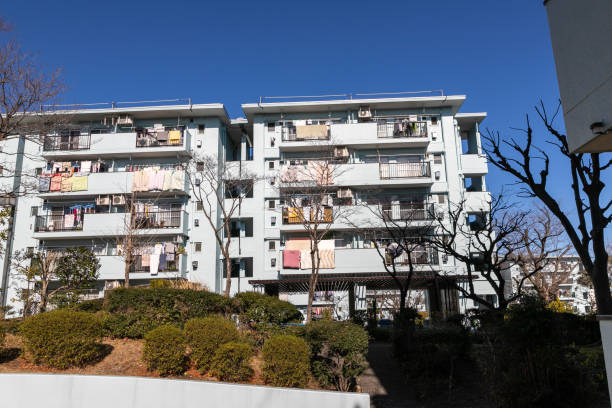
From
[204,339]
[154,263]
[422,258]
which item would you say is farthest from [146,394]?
[422,258]

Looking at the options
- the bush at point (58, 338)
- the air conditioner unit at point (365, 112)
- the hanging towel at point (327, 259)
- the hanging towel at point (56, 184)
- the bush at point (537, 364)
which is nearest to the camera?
the bush at point (537, 364)

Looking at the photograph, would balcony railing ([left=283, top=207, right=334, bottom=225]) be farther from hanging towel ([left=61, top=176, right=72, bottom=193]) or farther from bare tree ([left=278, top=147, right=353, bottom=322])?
hanging towel ([left=61, top=176, right=72, bottom=193])

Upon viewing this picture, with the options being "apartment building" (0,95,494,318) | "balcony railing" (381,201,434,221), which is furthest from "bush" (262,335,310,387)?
"balcony railing" (381,201,434,221)

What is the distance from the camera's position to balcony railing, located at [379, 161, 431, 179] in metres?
27.6

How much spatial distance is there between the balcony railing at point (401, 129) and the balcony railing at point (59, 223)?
18732 millimetres

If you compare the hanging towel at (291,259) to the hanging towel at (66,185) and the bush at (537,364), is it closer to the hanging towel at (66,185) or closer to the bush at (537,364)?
the hanging towel at (66,185)

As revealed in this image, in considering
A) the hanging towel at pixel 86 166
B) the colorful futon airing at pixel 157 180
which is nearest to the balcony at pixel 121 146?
the hanging towel at pixel 86 166

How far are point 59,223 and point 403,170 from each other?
68.4 feet

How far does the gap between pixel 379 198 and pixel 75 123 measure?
19.8 meters

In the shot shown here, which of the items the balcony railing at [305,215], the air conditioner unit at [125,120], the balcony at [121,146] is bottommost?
the balcony railing at [305,215]

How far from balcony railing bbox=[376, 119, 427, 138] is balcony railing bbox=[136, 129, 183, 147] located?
12.3m

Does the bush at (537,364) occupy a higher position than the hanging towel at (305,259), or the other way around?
the hanging towel at (305,259)

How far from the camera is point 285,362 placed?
35.0 ft

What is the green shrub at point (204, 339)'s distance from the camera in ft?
36.1
